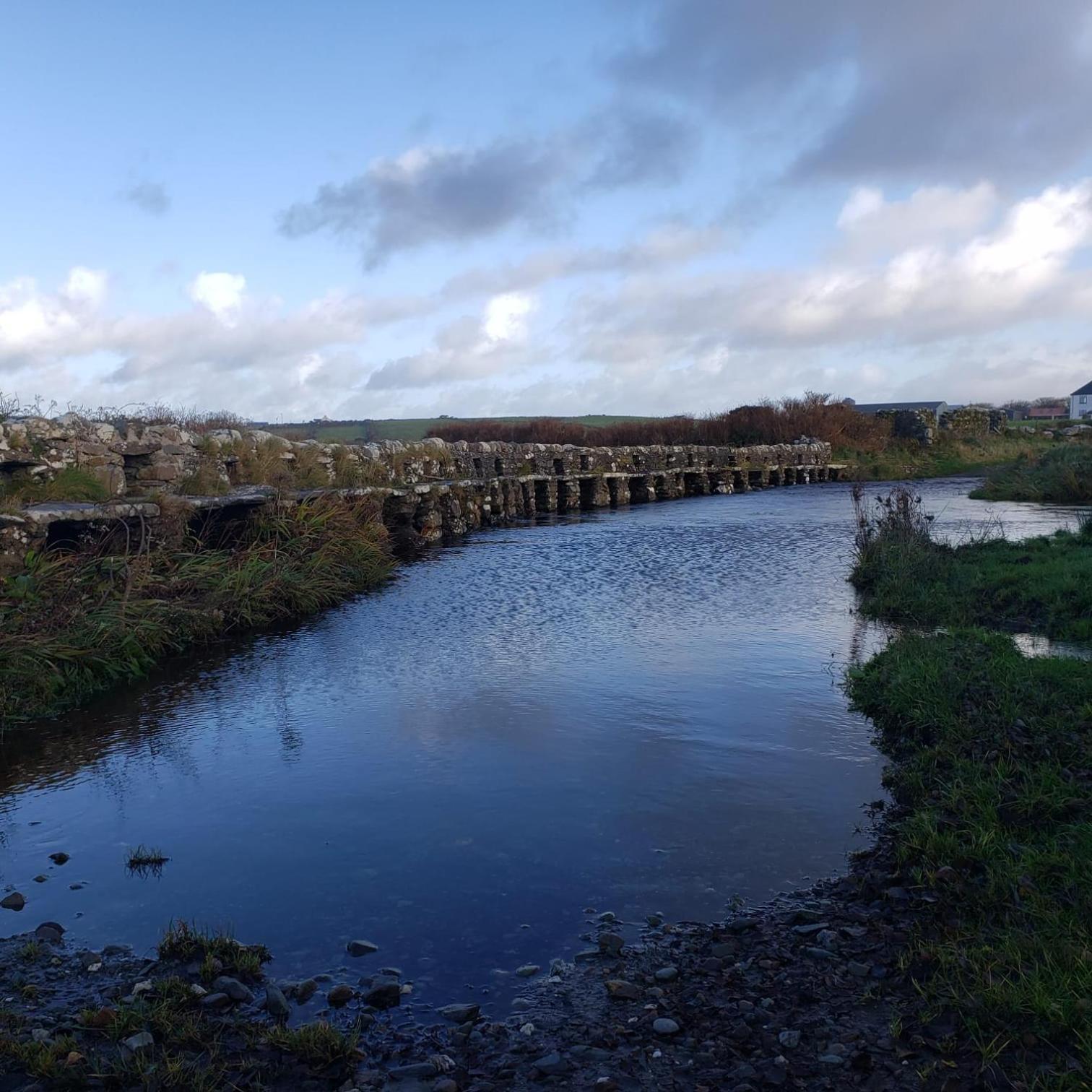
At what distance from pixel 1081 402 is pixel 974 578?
106527 mm

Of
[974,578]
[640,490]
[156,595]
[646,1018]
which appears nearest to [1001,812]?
[646,1018]

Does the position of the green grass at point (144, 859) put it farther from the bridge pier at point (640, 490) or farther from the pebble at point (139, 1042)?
the bridge pier at point (640, 490)

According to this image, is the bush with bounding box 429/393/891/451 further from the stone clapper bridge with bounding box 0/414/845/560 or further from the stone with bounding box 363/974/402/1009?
the stone with bounding box 363/974/402/1009

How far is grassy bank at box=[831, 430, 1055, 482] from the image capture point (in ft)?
129

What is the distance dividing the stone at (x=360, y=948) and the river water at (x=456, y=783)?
6cm

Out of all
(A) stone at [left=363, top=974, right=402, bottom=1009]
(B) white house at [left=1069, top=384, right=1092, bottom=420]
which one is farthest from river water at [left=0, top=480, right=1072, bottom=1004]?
(B) white house at [left=1069, top=384, right=1092, bottom=420]

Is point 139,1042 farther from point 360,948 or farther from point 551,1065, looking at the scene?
point 551,1065

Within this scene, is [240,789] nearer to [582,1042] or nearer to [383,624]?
[582,1042]

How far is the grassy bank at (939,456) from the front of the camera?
129ft

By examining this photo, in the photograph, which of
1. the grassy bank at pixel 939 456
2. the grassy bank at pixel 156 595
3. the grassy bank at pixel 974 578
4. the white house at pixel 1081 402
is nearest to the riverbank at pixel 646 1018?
the grassy bank at pixel 156 595

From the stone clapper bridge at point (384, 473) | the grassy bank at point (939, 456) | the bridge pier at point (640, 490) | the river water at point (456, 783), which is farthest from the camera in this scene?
the grassy bank at point (939, 456)

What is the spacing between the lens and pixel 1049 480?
84.8 ft

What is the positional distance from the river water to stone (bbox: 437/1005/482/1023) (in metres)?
0.14

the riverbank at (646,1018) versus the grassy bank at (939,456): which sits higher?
the grassy bank at (939,456)
